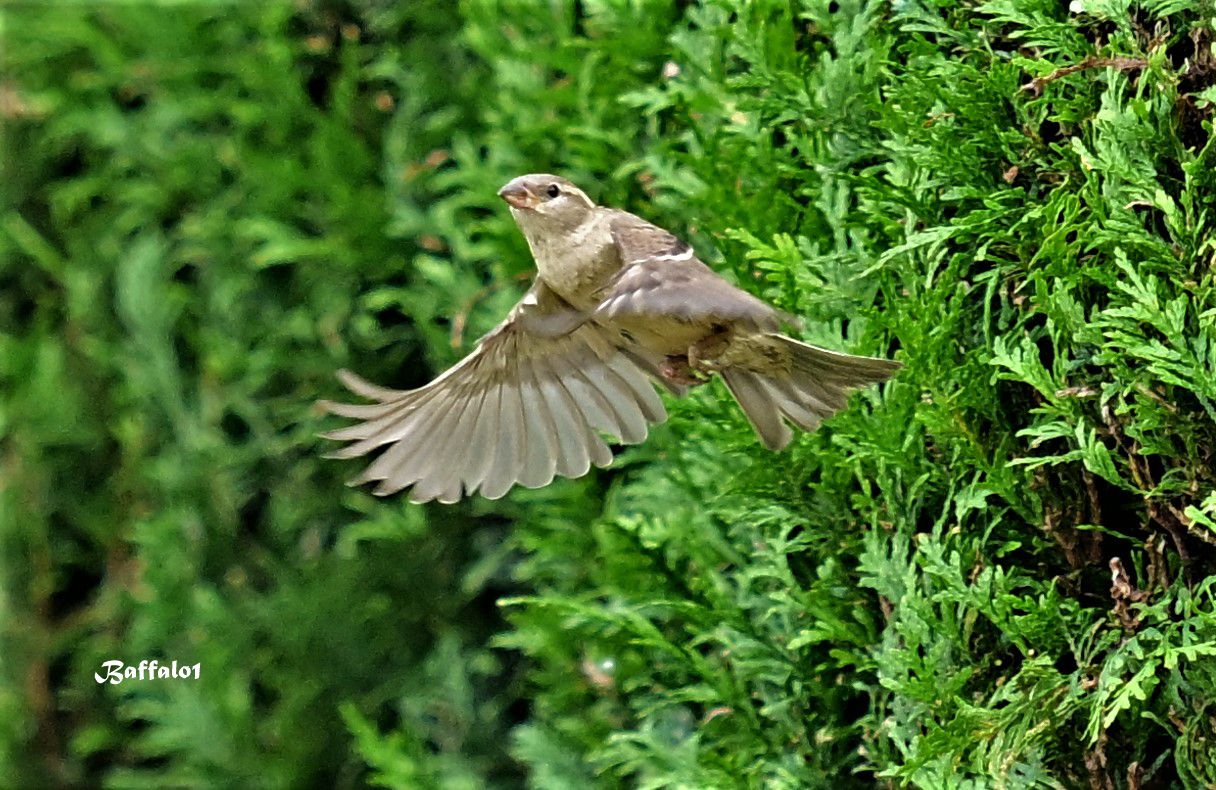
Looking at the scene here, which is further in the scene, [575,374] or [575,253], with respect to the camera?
[575,374]

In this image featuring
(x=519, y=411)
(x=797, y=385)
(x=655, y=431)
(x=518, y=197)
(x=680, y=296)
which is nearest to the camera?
(x=680, y=296)

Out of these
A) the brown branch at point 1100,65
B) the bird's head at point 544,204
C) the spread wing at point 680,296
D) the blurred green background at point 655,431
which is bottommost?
the blurred green background at point 655,431

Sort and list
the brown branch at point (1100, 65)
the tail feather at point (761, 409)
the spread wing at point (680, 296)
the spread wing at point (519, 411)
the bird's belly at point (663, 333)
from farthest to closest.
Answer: the spread wing at point (519, 411) < the tail feather at point (761, 409) < the bird's belly at point (663, 333) < the brown branch at point (1100, 65) < the spread wing at point (680, 296)

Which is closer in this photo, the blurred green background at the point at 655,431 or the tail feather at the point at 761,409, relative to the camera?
the blurred green background at the point at 655,431

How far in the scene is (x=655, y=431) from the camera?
2.63 m

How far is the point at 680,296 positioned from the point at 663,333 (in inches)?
13.9

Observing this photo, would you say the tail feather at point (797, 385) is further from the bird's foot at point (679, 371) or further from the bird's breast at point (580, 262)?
the bird's breast at point (580, 262)

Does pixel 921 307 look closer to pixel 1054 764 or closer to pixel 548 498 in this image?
pixel 1054 764

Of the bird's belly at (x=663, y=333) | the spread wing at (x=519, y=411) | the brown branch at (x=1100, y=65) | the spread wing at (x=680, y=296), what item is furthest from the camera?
the spread wing at (x=519, y=411)

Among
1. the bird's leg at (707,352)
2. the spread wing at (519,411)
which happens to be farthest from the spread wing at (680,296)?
the spread wing at (519,411)

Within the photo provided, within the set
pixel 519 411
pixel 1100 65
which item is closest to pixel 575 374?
pixel 519 411

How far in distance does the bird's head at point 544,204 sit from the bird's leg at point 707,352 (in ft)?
0.82

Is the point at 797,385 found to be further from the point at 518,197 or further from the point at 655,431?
the point at 655,431

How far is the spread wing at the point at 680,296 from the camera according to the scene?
1450 mm
